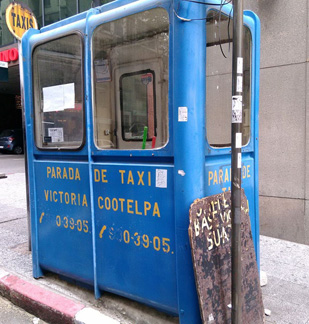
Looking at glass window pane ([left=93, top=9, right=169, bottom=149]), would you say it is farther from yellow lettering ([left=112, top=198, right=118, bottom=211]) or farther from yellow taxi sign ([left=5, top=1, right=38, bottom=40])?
yellow taxi sign ([left=5, top=1, right=38, bottom=40])

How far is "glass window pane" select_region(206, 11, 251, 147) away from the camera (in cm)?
256

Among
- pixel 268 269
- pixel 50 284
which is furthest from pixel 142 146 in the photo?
pixel 268 269

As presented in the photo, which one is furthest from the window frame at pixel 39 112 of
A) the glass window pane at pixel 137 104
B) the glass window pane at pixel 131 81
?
the glass window pane at pixel 137 104

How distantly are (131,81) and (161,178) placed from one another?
1.25 m

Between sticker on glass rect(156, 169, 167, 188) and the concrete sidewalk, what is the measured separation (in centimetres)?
112

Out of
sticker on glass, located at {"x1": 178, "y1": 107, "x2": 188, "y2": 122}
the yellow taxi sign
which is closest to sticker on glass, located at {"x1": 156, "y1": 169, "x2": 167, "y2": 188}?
sticker on glass, located at {"x1": 178, "y1": 107, "x2": 188, "y2": 122}

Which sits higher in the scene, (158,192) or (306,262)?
(158,192)

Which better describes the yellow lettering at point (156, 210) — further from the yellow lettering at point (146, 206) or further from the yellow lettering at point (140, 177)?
the yellow lettering at point (140, 177)

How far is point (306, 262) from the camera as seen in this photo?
3.74 m

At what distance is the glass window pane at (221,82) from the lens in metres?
2.56

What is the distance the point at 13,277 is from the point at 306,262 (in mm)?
3301

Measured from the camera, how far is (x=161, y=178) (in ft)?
7.79

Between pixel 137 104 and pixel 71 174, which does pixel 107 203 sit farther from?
pixel 137 104

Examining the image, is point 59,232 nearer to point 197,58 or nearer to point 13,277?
point 13,277
